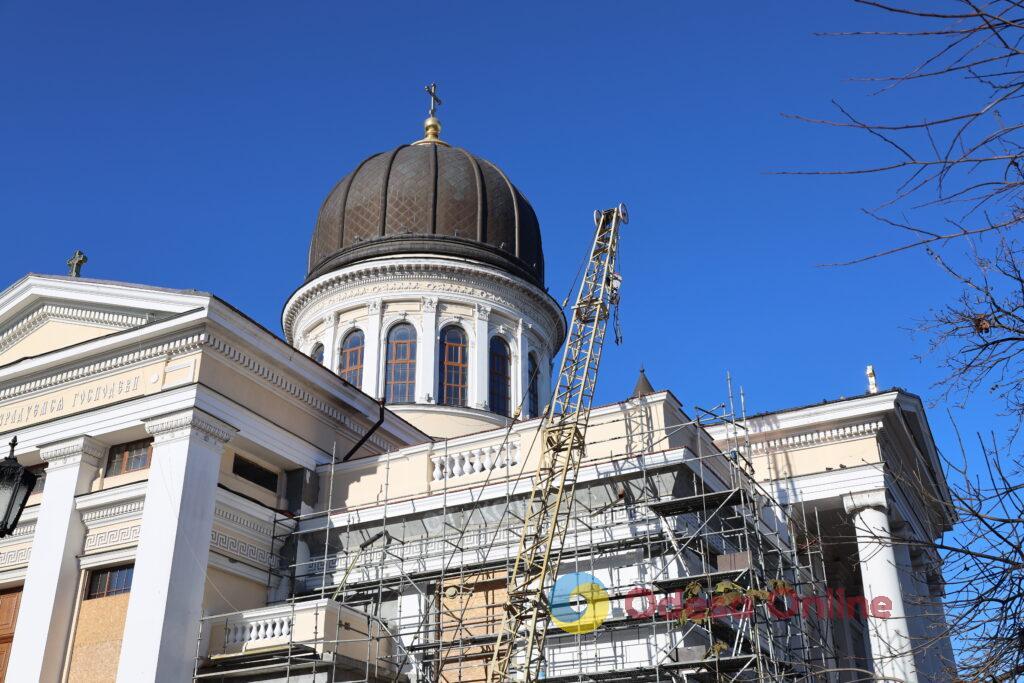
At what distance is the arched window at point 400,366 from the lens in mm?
28872

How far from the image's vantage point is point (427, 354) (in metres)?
29.0

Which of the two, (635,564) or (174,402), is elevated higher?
(174,402)

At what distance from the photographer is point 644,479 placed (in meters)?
17.6

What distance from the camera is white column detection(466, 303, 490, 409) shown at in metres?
29.0

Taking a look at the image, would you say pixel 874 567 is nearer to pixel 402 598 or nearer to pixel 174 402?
pixel 402 598

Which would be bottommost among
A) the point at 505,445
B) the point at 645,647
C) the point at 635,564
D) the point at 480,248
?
the point at 645,647

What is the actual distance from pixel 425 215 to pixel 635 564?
1586cm

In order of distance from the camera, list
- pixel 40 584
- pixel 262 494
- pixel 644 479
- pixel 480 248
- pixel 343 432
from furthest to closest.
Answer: pixel 480 248 → pixel 343 432 → pixel 262 494 → pixel 40 584 → pixel 644 479

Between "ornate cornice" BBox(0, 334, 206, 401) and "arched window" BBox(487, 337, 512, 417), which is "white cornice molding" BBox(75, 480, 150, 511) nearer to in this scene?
"ornate cornice" BBox(0, 334, 206, 401)

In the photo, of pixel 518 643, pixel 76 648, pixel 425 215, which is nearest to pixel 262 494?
pixel 76 648

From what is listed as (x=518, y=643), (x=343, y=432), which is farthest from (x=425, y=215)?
(x=518, y=643)

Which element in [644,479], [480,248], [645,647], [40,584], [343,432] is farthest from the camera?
[480,248]

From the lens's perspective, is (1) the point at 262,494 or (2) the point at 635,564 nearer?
(2) the point at 635,564

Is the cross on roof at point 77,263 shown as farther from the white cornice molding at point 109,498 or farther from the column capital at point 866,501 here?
the column capital at point 866,501
